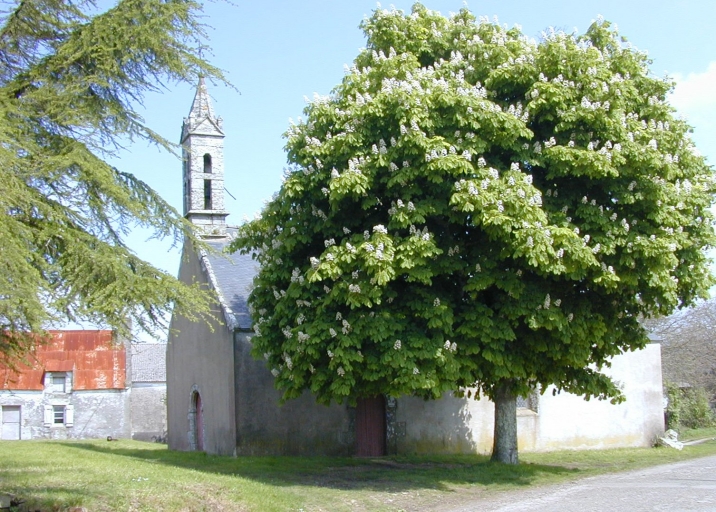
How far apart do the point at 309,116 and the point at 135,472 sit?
762cm

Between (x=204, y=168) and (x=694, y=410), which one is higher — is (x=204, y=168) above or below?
above

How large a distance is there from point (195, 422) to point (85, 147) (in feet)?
57.6

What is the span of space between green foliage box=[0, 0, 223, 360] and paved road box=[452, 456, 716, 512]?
7.28 meters

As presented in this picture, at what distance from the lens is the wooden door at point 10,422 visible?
136 ft

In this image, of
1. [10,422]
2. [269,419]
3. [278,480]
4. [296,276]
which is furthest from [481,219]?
[10,422]

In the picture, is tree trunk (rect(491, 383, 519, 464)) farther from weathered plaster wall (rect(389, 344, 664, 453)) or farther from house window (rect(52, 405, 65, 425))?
house window (rect(52, 405, 65, 425))

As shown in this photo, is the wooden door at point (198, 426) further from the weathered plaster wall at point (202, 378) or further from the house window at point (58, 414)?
the house window at point (58, 414)

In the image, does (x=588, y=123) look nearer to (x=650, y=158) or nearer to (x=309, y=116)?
(x=650, y=158)

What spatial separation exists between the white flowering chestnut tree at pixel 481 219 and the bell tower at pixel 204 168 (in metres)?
11.4

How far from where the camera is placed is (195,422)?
24750 millimetres

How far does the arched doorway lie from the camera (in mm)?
24469

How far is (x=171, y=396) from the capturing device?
28.4 meters

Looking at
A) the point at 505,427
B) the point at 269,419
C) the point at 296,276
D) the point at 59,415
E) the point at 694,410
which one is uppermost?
the point at 296,276

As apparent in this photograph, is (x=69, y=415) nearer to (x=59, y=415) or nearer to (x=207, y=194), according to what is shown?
(x=59, y=415)
